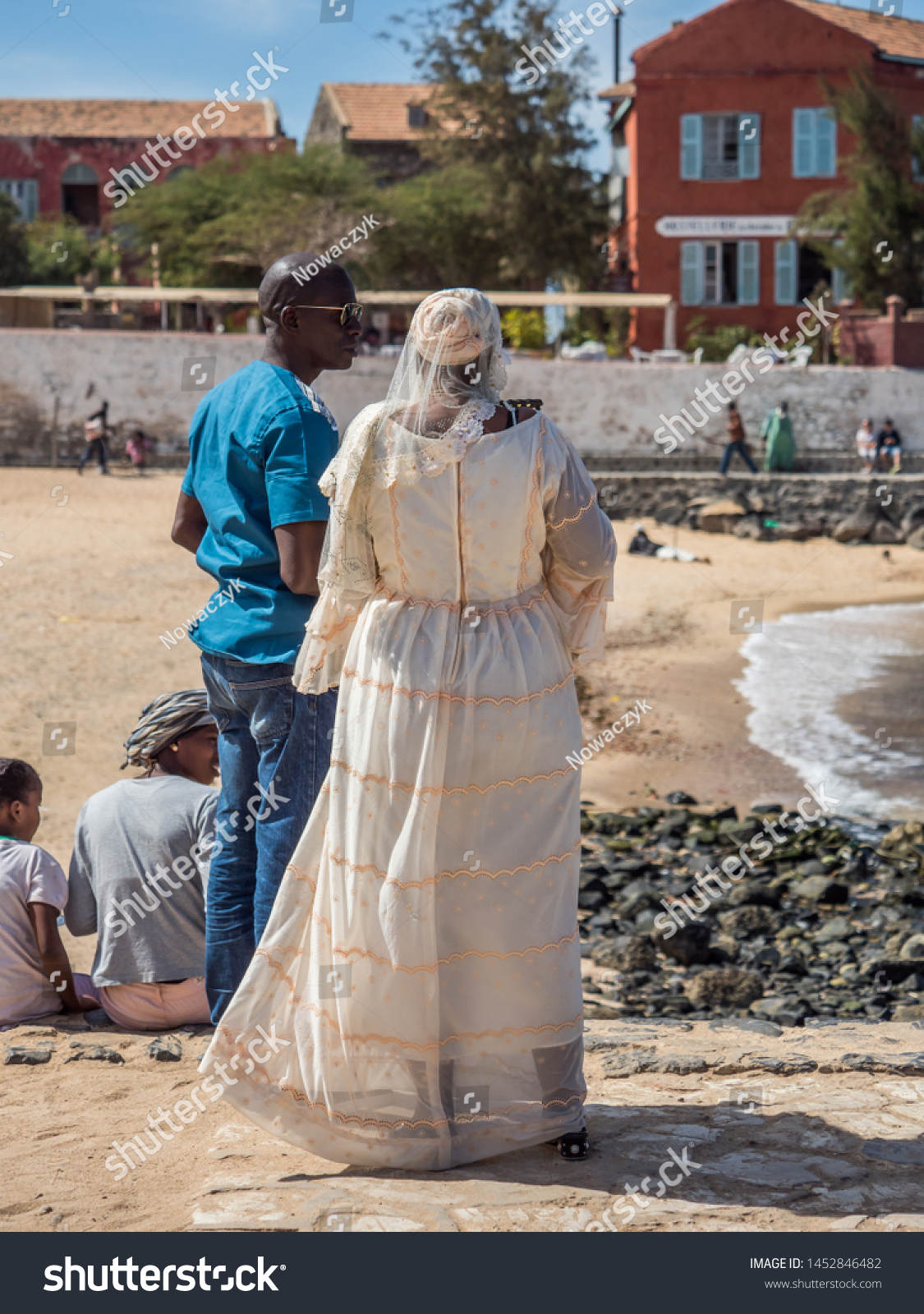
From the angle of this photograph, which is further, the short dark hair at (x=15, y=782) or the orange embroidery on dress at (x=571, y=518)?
the short dark hair at (x=15, y=782)

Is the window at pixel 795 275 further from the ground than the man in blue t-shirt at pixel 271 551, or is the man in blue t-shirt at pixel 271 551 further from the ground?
the window at pixel 795 275

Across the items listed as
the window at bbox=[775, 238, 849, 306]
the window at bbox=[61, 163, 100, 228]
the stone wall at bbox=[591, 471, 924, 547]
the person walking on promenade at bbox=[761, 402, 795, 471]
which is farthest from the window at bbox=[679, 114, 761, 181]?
the window at bbox=[61, 163, 100, 228]

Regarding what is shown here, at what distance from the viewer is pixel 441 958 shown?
290 centimetres

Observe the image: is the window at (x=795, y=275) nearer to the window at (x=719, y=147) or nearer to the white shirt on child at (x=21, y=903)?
the window at (x=719, y=147)

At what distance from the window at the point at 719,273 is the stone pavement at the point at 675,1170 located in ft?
93.7

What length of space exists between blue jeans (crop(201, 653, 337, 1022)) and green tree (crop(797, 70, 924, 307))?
26.3m

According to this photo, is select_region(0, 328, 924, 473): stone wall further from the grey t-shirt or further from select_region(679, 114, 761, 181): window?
the grey t-shirt

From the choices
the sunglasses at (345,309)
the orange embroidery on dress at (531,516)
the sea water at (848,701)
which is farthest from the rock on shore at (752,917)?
the sunglasses at (345,309)

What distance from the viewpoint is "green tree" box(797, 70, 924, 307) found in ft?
88.8

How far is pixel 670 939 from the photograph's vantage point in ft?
21.5

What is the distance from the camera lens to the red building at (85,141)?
3900cm

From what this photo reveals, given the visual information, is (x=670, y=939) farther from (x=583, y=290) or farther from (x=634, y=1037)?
(x=583, y=290)

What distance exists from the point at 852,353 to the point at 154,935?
26.4m

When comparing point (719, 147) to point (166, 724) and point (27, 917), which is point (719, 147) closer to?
point (166, 724)
